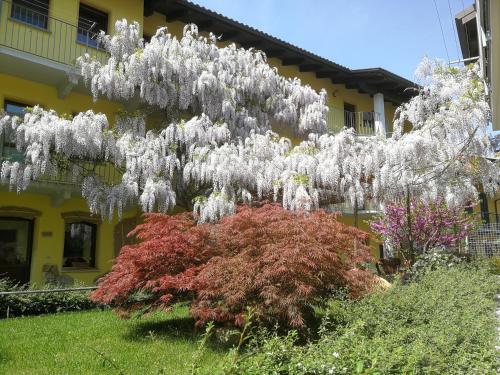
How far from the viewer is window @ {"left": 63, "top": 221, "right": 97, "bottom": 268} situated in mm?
12344

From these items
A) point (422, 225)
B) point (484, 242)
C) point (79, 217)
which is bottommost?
point (484, 242)

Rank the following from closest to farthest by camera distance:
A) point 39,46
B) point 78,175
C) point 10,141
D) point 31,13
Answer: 1. point 10,141
2. point 78,175
3. point 39,46
4. point 31,13

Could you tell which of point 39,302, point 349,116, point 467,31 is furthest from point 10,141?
point 349,116

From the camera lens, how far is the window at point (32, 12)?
37.4ft

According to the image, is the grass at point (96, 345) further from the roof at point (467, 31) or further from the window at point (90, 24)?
the roof at point (467, 31)

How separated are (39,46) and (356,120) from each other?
1310 cm

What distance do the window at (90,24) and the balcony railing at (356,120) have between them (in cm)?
877

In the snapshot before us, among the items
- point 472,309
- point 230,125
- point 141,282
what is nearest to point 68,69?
point 230,125

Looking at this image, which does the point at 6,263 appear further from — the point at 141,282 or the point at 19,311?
the point at 141,282

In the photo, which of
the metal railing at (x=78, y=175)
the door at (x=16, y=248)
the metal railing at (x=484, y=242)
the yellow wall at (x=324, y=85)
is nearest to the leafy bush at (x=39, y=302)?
the door at (x=16, y=248)

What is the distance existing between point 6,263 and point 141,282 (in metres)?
6.16

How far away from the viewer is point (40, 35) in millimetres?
11516

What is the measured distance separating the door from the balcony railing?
1125 centimetres

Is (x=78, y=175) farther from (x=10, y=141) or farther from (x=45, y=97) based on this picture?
(x=45, y=97)
